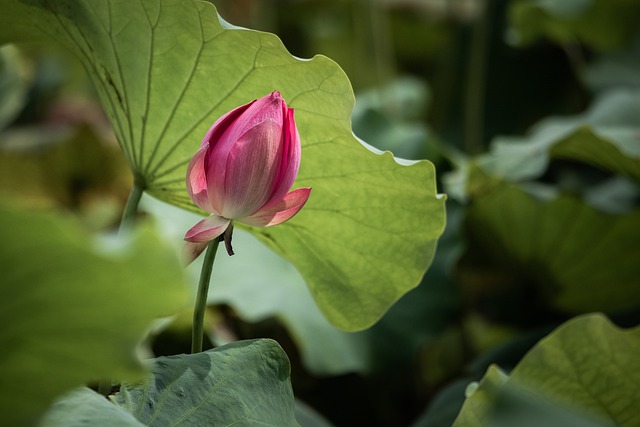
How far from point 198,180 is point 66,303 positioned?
0.58 ft

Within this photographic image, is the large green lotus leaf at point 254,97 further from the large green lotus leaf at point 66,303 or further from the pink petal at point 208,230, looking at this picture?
the large green lotus leaf at point 66,303

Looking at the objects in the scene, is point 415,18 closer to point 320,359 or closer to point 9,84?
point 9,84

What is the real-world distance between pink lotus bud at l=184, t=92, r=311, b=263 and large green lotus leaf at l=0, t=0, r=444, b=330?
73 millimetres

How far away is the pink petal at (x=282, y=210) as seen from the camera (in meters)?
0.49

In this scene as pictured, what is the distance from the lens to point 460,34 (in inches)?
66.8

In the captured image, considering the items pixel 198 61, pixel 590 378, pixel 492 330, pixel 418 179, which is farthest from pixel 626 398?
pixel 492 330

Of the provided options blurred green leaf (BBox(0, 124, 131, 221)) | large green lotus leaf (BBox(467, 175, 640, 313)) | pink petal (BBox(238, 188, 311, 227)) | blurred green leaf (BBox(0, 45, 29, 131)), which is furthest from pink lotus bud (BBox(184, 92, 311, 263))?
blurred green leaf (BBox(0, 124, 131, 221))

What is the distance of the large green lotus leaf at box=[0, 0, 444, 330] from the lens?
0.53 metres

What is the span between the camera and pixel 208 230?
1.59 ft

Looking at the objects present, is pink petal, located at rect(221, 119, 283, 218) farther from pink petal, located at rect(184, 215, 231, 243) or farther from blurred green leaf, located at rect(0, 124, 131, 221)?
blurred green leaf, located at rect(0, 124, 131, 221)

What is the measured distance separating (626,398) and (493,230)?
50 centimetres

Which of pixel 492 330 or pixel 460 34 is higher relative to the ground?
pixel 460 34

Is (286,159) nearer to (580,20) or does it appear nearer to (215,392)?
(215,392)

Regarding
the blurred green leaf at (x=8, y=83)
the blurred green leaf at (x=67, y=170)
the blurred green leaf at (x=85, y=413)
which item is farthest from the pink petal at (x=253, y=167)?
the blurred green leaf at (x=67, y=170)
